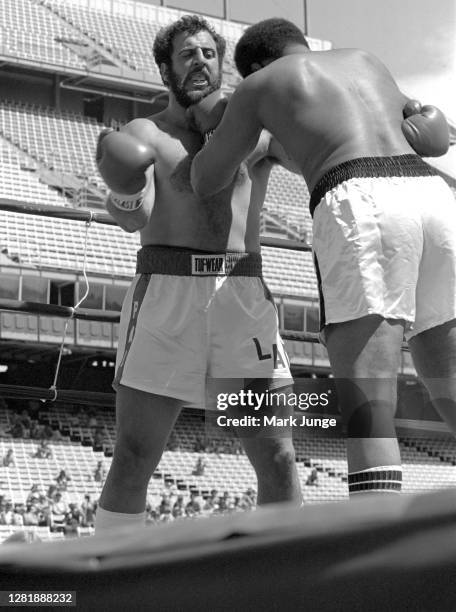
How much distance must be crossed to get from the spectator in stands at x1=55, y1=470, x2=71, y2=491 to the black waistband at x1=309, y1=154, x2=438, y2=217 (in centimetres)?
998

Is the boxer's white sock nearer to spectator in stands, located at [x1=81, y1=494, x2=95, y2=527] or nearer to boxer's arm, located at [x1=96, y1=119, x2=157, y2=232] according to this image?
boxer's arm, located at [x1=96, y1=119, x2=157, y2=232]

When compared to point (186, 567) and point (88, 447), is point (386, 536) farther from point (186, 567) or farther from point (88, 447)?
point (88, 447)

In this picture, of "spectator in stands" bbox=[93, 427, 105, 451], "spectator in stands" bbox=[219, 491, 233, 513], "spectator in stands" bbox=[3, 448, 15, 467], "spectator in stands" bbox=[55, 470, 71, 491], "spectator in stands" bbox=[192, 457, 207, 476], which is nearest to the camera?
"spectator in stands" bbox=[3, 448, 15, 467]

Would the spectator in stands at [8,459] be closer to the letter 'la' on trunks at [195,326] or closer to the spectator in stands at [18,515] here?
the spectator in stands at [18,515]

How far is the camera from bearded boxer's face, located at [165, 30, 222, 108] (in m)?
2.56

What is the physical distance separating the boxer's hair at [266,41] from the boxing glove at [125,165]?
0.31 metres

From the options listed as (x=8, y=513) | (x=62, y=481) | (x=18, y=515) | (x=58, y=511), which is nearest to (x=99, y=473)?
(x=62, y=481)

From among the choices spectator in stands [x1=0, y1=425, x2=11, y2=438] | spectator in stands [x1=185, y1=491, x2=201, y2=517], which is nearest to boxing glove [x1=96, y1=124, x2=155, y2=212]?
spectator in stands [x1=185, y1=491, x2=201, y2=517]

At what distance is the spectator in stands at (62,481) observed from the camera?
37.9ft

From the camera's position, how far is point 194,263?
8.09ft

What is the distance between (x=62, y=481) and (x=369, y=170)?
33.7ft

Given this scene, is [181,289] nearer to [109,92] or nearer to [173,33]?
[173,33]

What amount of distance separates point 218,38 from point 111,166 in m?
0.56

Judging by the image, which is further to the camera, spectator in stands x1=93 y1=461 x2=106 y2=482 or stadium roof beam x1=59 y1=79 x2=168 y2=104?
stadium roof beam x1=59 y1=79 x2=168 y2=104
